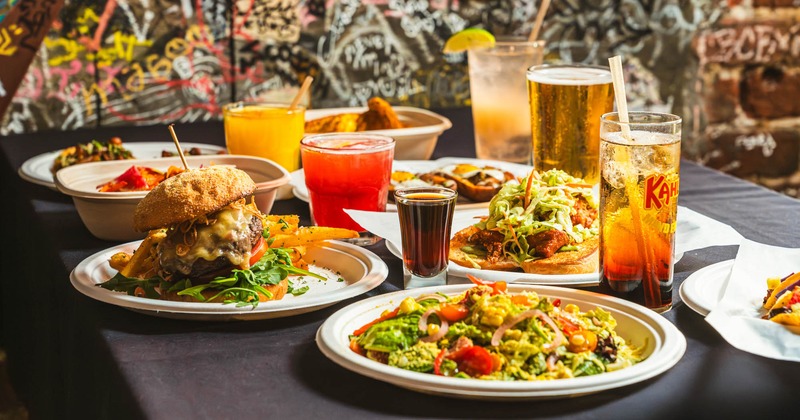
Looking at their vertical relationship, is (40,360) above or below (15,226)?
below

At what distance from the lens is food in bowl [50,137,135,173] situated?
6.47 feet

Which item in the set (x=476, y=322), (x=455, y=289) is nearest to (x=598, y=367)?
(x=476, y=322)

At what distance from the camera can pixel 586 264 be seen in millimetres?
1347

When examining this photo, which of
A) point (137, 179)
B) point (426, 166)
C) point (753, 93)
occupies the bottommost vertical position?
point (753, 93)

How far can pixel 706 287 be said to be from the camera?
1.21 metres

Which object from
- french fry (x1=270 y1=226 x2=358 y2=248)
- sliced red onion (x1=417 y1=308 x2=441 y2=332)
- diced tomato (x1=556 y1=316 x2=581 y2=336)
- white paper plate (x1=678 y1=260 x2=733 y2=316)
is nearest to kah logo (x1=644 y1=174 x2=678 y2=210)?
white paper plate (x1=678 y1=260 x2=733 y2=316)

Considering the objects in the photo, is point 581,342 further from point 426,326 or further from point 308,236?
point 308,236

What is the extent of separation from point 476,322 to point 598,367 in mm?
140

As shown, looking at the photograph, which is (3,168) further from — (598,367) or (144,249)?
(598,367)

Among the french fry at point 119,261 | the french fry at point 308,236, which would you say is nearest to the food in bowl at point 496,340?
the french fry at point 308,236

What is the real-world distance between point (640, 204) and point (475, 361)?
37 centimetres

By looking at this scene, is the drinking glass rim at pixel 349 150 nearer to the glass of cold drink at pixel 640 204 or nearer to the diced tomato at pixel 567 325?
the glass of cold drink at pixel 640 204

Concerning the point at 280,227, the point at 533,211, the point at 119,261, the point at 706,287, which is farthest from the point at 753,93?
the point at 119,261

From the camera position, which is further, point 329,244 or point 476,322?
point 329,244
